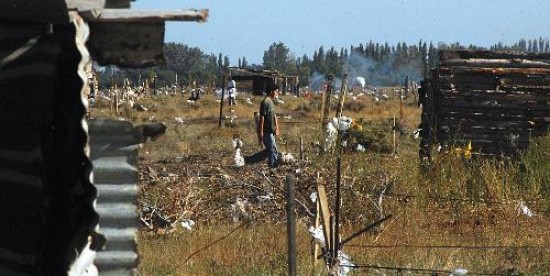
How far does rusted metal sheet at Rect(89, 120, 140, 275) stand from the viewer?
4.83 m

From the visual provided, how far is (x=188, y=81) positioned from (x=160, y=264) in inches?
3511

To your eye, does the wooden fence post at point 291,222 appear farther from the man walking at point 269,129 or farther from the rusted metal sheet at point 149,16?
the man walking at point 269,129

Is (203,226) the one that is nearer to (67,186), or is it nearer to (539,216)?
(539,216)

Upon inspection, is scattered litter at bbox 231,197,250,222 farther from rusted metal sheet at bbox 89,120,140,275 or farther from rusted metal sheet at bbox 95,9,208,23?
rusted metal sheet at bbox 95,9,208,23

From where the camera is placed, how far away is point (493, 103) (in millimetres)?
16719

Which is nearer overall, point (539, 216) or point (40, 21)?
point (40, 21)

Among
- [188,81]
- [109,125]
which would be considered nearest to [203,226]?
[109,125]

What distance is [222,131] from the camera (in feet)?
98.0

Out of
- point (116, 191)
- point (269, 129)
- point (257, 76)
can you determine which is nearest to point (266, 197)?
point (269, 129)

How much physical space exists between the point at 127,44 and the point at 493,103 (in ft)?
42.9

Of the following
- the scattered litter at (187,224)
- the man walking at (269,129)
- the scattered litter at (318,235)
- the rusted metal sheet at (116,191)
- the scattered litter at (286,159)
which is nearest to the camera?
the rusted metal sheet at (116,191)

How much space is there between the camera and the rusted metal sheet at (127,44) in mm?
4266

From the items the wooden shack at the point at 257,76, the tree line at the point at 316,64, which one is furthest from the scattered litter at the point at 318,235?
the tree line at the point at 316,64

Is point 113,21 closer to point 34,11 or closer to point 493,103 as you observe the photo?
point 34,11
